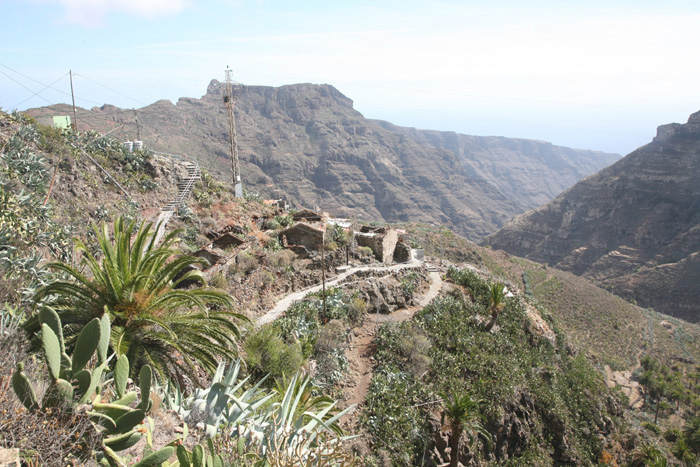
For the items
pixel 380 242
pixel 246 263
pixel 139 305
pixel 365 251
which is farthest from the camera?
pixel 380 242

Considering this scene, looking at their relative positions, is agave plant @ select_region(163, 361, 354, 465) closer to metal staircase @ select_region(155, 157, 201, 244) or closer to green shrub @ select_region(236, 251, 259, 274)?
green shrub @ select_region(236, 251, 259, 274)

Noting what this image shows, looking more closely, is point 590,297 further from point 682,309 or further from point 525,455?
point 525,455

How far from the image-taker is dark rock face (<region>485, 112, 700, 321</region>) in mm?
69900

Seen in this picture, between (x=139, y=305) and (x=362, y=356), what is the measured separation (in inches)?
386

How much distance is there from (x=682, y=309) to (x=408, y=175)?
4801 inches

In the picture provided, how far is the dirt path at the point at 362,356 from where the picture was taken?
479 inches

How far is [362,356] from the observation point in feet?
48.1

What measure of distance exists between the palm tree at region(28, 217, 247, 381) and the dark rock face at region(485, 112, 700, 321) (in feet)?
262

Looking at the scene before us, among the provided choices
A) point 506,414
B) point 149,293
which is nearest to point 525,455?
point 506,414

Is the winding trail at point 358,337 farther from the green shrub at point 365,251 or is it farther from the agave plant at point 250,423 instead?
the agave plant at point 250,423

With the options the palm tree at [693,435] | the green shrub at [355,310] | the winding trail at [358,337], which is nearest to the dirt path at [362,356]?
the winding trail at [358,337]

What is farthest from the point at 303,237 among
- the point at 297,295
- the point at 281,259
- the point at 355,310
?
the point at 355,310

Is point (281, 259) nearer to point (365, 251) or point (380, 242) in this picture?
point (365, 251)

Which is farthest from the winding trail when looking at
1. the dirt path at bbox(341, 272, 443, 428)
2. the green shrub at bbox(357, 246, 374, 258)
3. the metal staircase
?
the metal staircase
